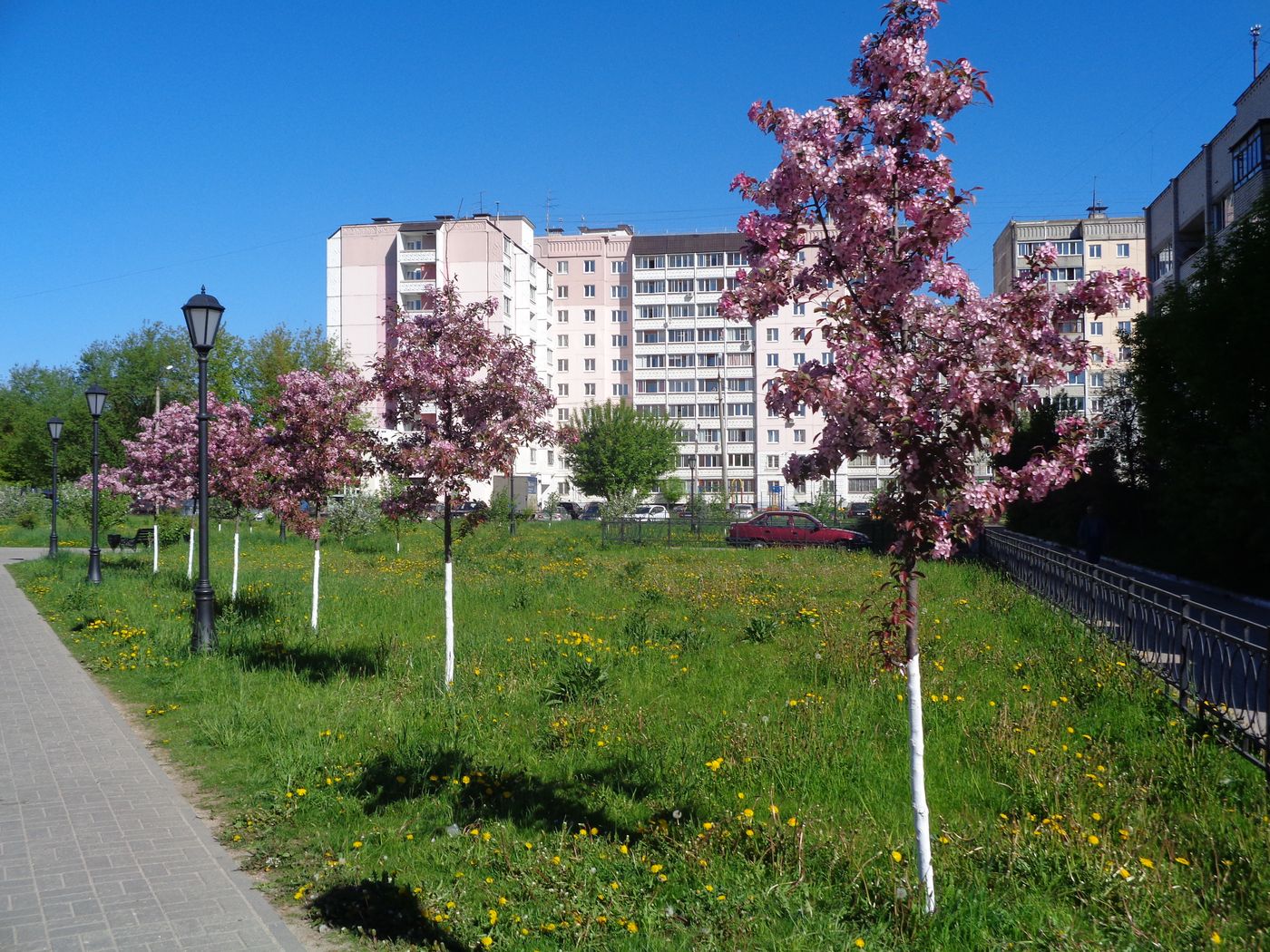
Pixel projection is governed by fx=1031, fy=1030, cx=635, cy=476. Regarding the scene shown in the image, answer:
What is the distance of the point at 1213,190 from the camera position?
3366 centimetres

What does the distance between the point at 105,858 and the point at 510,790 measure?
2248mm

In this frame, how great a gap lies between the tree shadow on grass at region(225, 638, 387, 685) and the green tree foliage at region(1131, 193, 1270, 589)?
1437 cm

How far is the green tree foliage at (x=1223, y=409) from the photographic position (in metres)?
17.6

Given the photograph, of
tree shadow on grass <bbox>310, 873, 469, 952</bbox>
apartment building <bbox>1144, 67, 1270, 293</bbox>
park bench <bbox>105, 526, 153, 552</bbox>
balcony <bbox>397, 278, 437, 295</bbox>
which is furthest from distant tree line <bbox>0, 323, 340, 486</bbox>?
tree shadow on grass <bbox>310, 873, 469, 952</bbox>

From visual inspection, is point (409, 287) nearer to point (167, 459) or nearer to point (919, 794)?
point (167, 459)

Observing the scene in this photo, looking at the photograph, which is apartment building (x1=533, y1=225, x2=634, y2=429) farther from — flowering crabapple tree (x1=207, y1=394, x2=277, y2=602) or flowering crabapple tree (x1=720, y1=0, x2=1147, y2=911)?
flowering crabapple tree (x1=720, y1=0, x2=1147, y2=911)

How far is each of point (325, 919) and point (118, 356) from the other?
75.0 metres

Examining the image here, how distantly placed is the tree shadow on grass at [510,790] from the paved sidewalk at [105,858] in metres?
1.14

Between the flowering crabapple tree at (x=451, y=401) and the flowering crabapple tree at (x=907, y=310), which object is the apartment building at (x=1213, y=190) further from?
the flowering crabapple tree at (x=907, y=310)

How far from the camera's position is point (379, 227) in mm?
72375

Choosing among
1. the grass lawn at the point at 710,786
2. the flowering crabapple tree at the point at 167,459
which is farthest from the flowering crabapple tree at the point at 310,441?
the flowering crabapple tree at the point at 167,459

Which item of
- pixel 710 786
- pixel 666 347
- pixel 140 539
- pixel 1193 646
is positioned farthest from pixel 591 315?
pixel 710 786

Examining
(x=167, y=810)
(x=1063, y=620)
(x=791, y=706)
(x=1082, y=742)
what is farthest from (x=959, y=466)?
(x=1063, y=620)

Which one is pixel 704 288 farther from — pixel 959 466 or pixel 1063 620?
pixel 959 466
